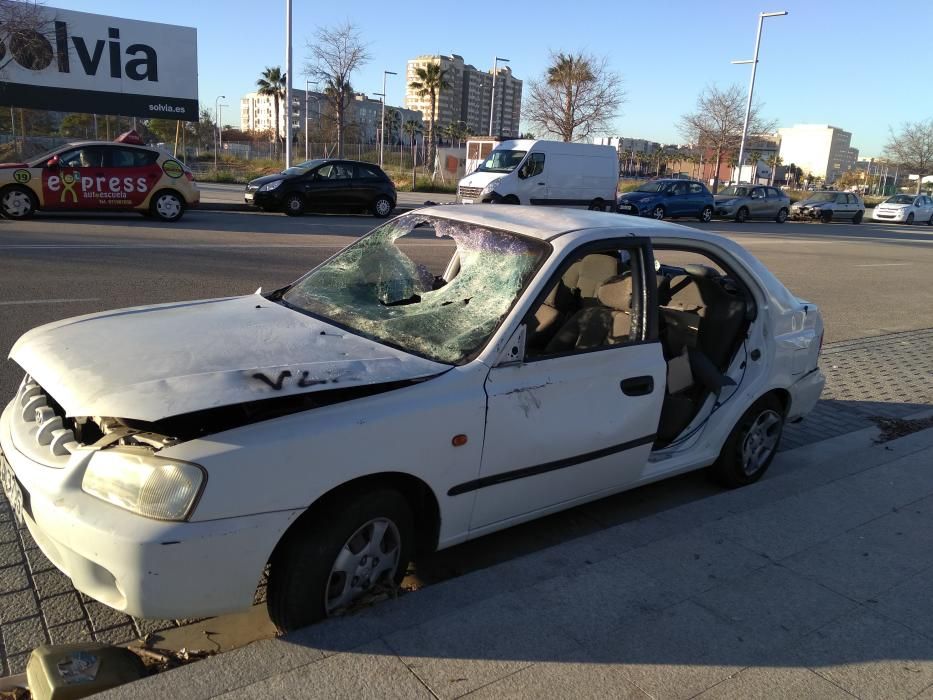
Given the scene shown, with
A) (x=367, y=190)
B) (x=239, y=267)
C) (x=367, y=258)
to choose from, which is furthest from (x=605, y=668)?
(x=367, y=190)

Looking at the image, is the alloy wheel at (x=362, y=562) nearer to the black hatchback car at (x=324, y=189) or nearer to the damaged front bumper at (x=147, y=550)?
the damaged front bumper at (x=147, y=550)

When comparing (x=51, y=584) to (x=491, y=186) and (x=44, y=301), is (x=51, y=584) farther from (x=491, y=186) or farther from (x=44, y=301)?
(x=491, y=186)

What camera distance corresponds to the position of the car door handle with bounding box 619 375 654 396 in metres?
3.44

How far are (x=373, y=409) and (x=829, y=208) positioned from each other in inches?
1472

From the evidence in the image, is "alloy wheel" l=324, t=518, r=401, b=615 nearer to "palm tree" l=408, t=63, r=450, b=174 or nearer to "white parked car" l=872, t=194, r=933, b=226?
"white parked car" l=872, t=194, r=933, b=226

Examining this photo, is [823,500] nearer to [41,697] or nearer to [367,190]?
[41,697]

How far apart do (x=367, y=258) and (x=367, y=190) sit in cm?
1731

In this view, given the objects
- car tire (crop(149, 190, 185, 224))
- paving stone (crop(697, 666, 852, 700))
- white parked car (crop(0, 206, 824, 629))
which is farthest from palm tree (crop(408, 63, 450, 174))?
paving stone (crop(697, 666, 852, 700))

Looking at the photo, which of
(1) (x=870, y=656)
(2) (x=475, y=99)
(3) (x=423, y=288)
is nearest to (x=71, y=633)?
(3) (x=423, y=288)

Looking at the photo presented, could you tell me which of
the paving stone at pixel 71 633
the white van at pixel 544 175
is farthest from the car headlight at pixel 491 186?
the paving stone at pixel 71 633

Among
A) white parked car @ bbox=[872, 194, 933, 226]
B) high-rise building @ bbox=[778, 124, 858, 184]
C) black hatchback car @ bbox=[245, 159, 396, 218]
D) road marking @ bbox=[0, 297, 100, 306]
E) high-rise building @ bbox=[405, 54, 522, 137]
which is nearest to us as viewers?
road marking @ bbox=[0, 297, 100, 306]

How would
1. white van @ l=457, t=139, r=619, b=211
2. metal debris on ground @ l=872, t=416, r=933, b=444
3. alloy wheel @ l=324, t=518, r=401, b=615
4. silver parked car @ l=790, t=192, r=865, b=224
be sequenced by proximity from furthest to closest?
silver parked car @ l=790, t=192, r=865, b=224
white van @ l=457, t=139, r=619, b=211
metal debris on ground @ l=872, t=416, r=933, b=444
alloy wheel @ l=324, t=518, r=401, b=615

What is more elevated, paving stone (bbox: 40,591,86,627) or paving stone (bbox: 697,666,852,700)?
paving stone (bbox: 697,666,852,700)

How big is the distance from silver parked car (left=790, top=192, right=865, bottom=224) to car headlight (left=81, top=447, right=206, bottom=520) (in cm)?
3776
